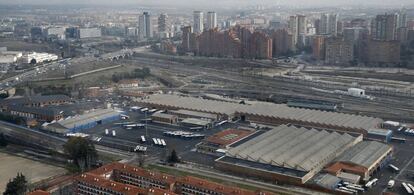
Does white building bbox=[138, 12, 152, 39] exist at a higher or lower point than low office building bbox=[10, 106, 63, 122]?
higher

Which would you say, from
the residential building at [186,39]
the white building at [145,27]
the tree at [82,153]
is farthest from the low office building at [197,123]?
the white building at [145,27]

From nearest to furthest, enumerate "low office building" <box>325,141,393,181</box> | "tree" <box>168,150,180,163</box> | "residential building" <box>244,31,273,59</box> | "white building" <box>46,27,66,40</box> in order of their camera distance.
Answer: "low office building" <box>325,141,393,181</box>
"tree" <box>168,150,180,163</box>
"residential building" <box>244,31,273,59</box>
"white building" <box>46,27,66,40</box>

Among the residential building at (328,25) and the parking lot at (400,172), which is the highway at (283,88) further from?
the residential building at (328,25)

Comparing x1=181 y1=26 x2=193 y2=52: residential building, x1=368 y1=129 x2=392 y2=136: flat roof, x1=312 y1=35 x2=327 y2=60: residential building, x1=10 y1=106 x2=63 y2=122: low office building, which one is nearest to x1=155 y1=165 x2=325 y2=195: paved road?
x1=368 y1=129 x2=392 y2=136: flat roof

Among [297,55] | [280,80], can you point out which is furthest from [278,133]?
[297,55]

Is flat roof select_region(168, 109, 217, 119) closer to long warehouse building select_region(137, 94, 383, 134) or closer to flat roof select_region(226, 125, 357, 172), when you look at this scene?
long warehouse building select_region(137, 94, 383, 134)

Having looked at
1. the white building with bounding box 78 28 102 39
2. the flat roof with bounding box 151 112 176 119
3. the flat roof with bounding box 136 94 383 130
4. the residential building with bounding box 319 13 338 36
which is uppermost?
the residential building with bounding box 319 13 338 36

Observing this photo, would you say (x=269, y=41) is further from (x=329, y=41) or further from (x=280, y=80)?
(x=280, y=80)

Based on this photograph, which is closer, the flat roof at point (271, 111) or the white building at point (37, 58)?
the flat roof at point (271, 111)
